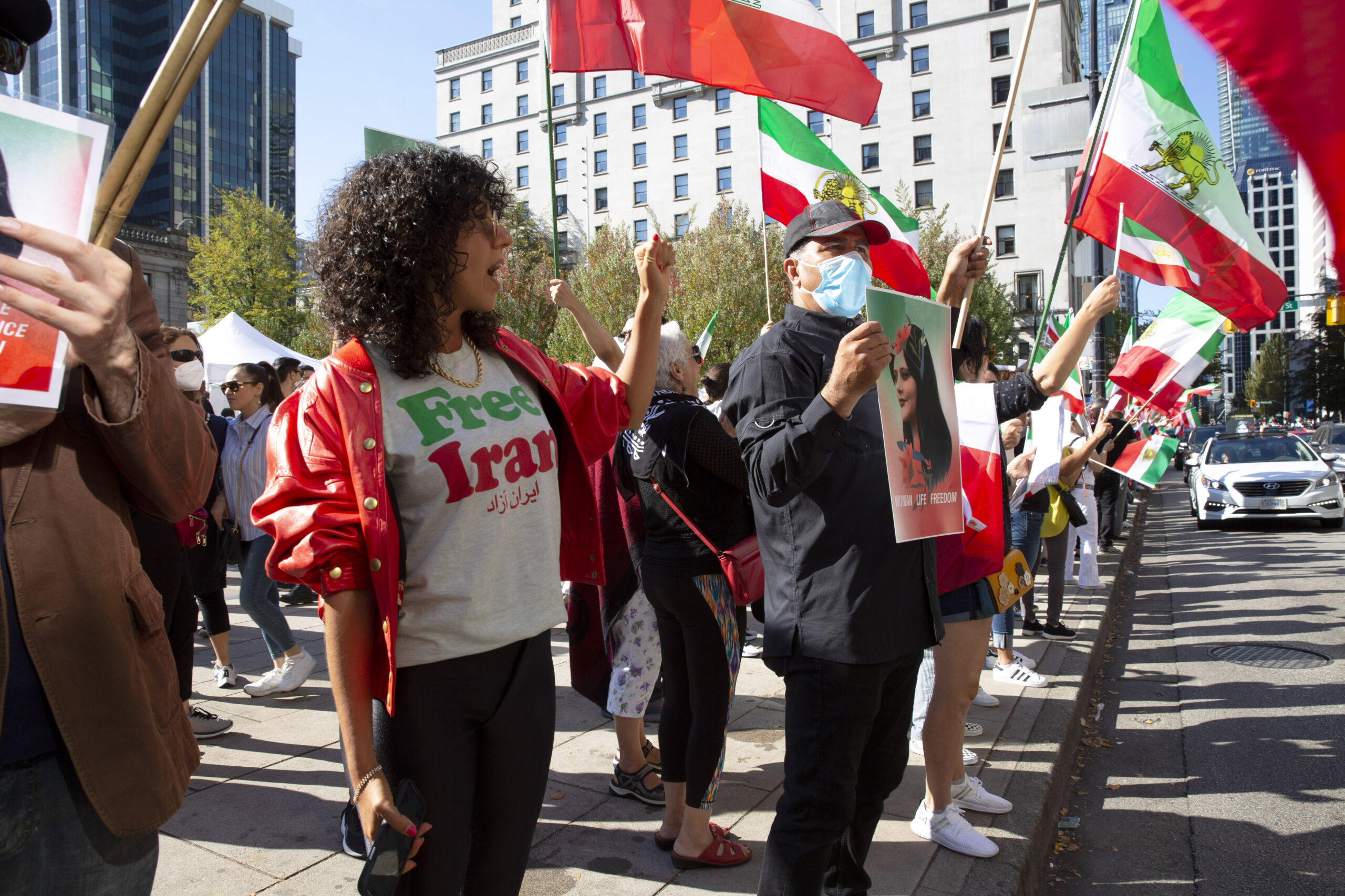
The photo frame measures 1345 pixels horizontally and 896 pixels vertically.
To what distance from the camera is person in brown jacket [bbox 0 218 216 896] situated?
56.6 inches

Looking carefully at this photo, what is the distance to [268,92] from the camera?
90.6m

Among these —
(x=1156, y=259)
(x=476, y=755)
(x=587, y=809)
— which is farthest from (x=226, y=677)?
(x=1156, y=259)

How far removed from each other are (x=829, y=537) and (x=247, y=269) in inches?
1463

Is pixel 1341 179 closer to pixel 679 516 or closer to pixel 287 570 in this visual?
pixel 287 570

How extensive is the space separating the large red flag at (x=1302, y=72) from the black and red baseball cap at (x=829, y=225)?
175cm

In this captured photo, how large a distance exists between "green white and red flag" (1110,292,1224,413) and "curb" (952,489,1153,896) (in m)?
2.03

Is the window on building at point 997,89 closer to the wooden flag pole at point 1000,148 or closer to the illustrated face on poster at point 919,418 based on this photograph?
the wooden flag pole at point 1000,148

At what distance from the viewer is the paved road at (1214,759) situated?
3.55 metres

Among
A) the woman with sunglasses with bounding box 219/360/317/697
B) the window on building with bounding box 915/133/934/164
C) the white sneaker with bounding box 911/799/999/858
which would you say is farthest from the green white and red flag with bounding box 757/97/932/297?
the window on building with bounding box 915/133/934/164

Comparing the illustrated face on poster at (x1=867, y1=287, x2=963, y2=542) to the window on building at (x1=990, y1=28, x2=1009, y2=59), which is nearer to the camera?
the illustrated face on poster at (x1=867, y1=287, x2=963, y2=542)

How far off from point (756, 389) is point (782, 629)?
2.21 feet

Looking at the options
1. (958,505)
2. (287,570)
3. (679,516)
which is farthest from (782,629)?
(287,570)

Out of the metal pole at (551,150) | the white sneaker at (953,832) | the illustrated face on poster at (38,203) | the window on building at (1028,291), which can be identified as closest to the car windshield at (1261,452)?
the white sneaker at (953,832)

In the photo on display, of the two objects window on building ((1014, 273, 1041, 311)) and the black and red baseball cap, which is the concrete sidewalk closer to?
the black and red baseball cap
